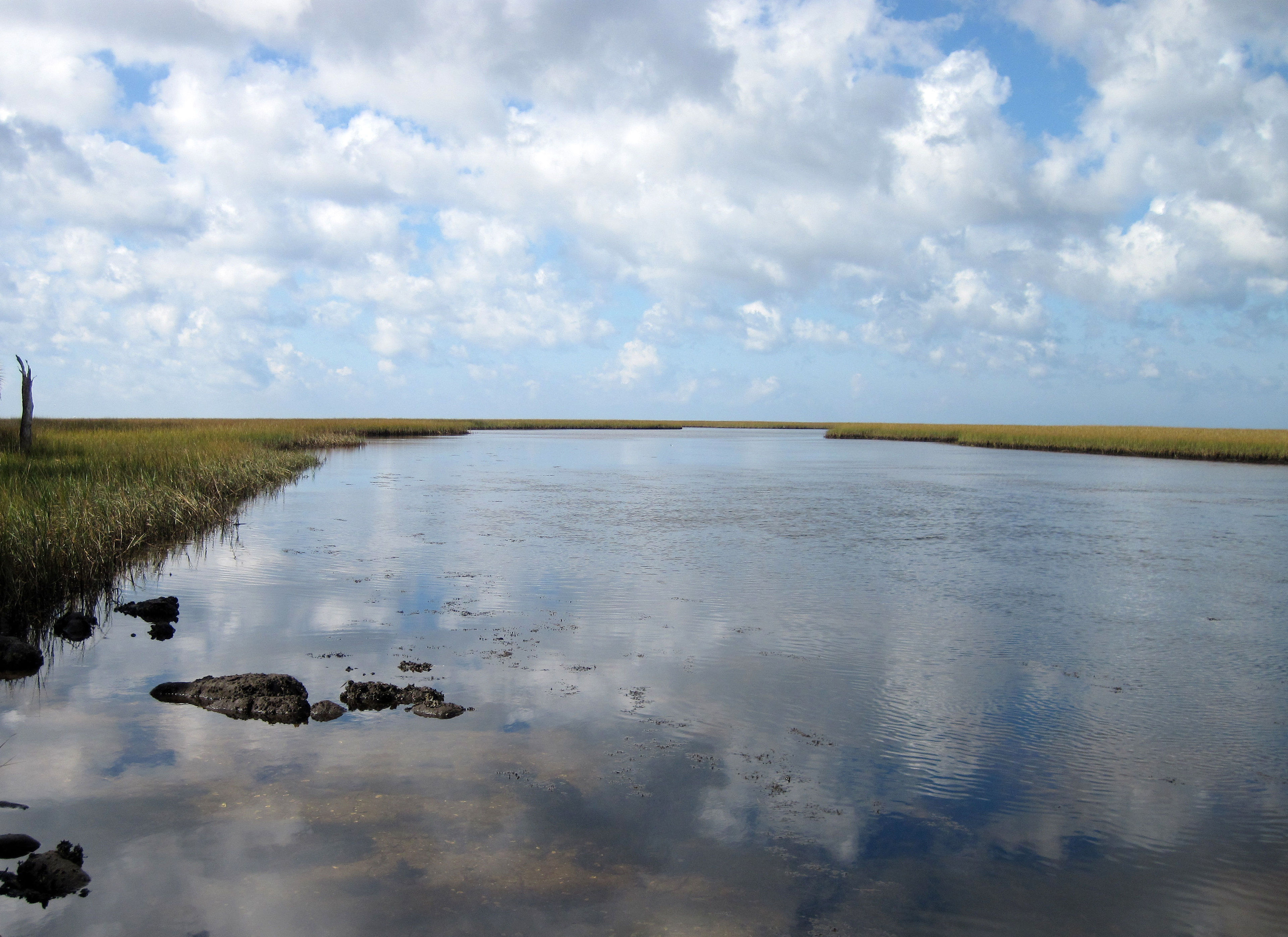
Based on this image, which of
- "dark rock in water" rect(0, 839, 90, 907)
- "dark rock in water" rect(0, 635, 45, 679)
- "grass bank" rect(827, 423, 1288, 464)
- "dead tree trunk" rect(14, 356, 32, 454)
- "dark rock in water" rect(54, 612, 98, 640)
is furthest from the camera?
"grass bank" rect(827, 423, 1288, 464)

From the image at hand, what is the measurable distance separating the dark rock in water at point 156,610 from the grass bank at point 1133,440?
46.2 m

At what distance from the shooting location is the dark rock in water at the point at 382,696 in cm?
653

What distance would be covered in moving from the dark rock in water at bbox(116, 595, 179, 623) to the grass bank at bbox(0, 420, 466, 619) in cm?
77

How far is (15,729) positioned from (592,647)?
14.8 feet

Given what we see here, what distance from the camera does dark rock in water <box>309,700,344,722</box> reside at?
247 inches

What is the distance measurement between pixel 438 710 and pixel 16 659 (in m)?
3.88

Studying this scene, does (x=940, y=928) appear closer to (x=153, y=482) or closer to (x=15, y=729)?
(x=15, y=729)

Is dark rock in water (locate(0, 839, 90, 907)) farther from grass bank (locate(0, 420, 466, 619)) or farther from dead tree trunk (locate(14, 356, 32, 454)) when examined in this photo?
dead tree trunk (locate(14, 356, 32, 454))

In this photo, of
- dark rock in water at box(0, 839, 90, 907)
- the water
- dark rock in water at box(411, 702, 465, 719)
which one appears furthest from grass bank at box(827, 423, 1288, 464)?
dark rock in water at box(0, 839, 90, 907)

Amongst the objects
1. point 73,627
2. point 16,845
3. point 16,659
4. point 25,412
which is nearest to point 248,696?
point 16,845

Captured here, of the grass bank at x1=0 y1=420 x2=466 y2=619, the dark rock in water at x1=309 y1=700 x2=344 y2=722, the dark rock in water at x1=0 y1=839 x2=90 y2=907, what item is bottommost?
the dark rock in water at x1=0 y1=839 x2=90 y2=907

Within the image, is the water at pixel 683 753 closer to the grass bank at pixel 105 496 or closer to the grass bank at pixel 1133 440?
the grass bank at pixel 105 496

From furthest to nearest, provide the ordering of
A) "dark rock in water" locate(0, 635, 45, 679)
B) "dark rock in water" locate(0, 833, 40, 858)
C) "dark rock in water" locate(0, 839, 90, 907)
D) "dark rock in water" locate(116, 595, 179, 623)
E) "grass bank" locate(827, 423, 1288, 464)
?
"grass bank" locate(827, 423, 1288, 464)
"dark rock in water" locate(116, 595, 179, 623)
"dark rock in water" locate(0, 635, 45, 679)
"dark rock in water" locate(0, 833, 40, 858)
"dark rock in water" locate(0, 839, 90, 907)

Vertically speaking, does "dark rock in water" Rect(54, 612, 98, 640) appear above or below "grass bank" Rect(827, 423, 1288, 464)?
below
